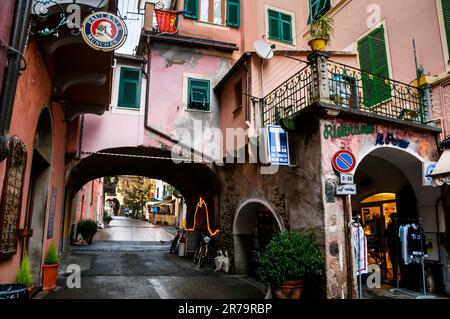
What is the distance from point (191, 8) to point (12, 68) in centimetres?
1048

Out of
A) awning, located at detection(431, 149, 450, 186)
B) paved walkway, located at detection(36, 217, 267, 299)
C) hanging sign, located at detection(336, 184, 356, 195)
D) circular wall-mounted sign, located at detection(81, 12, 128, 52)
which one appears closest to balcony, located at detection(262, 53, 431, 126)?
awning, located at detection(431, 149, 450, 186)

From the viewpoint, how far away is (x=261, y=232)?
11.3 meters

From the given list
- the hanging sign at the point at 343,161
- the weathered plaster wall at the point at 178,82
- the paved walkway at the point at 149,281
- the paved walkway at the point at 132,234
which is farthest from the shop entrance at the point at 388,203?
the paved walkway at the point at 132,234

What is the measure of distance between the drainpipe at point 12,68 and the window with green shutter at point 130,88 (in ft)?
24.8

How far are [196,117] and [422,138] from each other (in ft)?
23.9

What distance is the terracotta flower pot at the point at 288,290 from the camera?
6.85 m

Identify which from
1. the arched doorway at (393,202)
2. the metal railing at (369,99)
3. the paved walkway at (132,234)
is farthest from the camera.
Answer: the paved walkway at (132,234)

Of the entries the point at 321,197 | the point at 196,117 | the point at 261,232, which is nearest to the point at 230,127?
the point at 196,117

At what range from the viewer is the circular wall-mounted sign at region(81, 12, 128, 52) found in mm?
5969

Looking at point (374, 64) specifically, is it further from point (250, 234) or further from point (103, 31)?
point (103, 31)

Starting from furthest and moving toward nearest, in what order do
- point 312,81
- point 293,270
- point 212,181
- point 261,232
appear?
point 212,181 < point 261,232 < point 312,81 < point 293,270

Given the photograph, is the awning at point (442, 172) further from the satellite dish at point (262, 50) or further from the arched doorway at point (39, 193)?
the arched doorway at point (39, 193)

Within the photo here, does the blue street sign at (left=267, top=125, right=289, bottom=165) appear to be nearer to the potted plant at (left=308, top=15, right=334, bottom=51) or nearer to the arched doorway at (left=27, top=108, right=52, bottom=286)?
the potted plant at (left=308, top=15, right=334, bottom=51)
